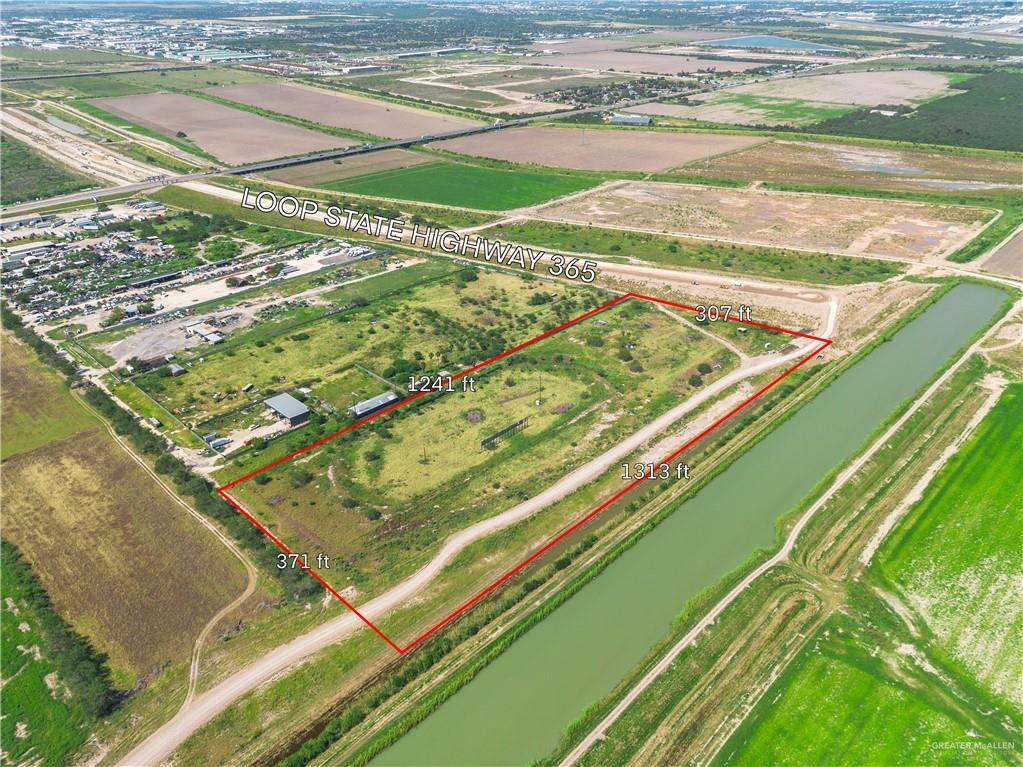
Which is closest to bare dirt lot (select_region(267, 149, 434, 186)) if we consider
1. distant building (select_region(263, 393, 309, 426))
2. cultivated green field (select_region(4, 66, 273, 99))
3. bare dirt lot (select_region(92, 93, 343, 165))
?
bare dirt lot (select_region(92, 93, 343, 165))

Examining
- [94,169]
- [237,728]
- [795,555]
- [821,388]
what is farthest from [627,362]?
[94,169]

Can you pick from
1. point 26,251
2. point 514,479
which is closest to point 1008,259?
point 514,479

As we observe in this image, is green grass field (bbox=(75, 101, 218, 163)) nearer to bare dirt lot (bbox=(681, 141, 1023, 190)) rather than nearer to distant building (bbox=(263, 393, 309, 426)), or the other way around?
distant building (bbox=(263, 393, 309, 426))

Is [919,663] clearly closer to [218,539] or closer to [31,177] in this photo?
[218,539]

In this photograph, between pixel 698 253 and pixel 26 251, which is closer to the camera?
pixel 698 253

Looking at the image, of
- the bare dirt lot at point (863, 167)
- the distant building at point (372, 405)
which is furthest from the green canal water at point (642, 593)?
the bare dirt lot at point (863, 167)

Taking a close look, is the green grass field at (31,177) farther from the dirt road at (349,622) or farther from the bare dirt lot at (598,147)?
the dirt road at (349,622)

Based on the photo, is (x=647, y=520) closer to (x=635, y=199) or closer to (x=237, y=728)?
(x=237, y=728)
